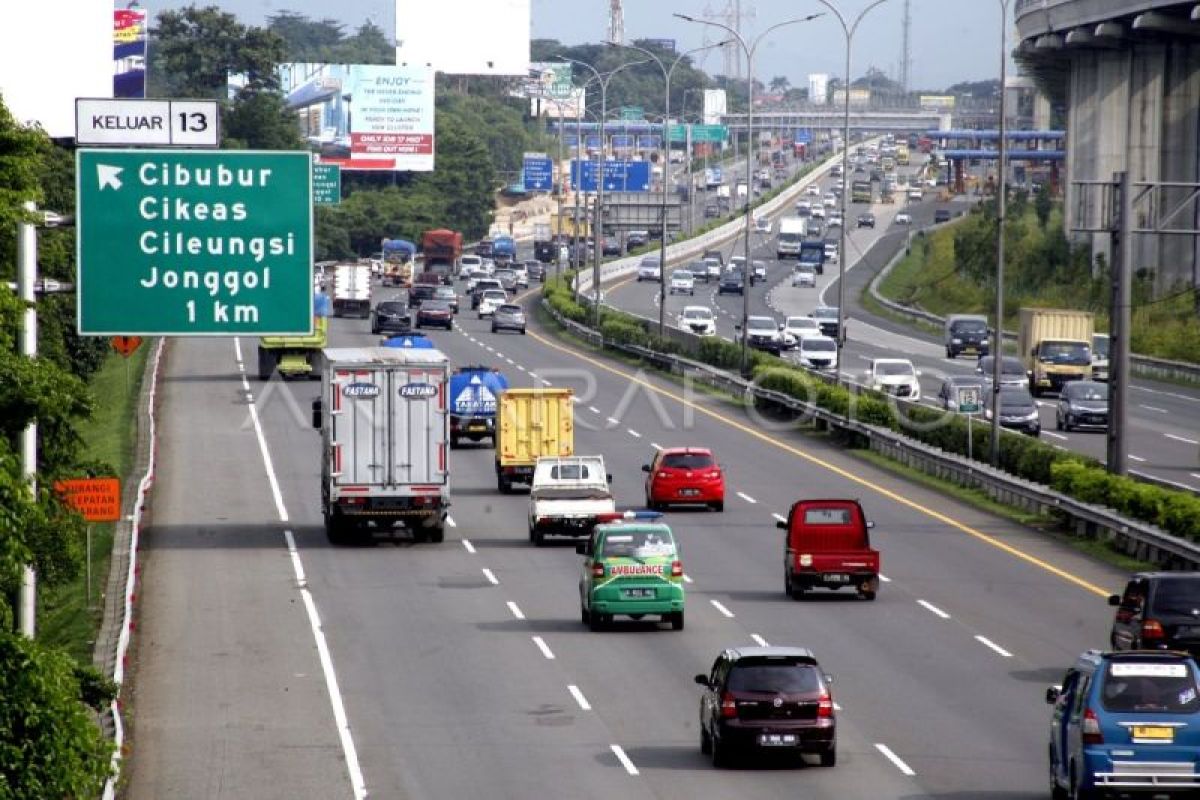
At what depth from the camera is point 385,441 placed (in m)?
45.9

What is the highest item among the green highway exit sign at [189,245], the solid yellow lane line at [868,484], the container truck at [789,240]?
the green highway exit sign at [189,245]

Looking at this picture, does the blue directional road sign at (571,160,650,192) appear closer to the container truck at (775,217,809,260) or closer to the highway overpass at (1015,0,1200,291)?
the container truck at (775,217,809,260)

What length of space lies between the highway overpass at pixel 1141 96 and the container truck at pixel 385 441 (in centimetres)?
5712

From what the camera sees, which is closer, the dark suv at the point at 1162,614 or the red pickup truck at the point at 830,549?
the dark suv at the point at 1162,614

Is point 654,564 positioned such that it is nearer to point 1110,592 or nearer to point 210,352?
point 1110,592

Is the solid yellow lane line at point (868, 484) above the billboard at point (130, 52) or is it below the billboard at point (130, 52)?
below

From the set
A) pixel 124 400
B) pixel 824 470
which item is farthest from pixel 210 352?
pixel 824 470

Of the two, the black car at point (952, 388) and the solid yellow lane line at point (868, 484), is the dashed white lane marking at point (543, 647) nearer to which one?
Result: the solid yellow lane line at point (868, 484)

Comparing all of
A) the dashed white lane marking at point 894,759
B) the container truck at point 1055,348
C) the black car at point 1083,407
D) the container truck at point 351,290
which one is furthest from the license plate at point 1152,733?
the container truck at point 351,290

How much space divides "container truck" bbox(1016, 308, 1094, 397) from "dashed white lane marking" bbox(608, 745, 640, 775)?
55945 millimetres

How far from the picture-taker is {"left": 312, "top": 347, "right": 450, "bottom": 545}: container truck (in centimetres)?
4575

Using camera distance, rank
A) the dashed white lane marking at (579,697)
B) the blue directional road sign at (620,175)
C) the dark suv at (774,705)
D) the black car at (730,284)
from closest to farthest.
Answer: the dark suv at (774,705)
the dashed white lane marking at (579,697)
the black car at (730,284)
the blue directional road sign at (620,175)

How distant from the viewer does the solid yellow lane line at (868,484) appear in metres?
42.4

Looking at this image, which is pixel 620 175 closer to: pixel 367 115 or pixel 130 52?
pixel 367 115
